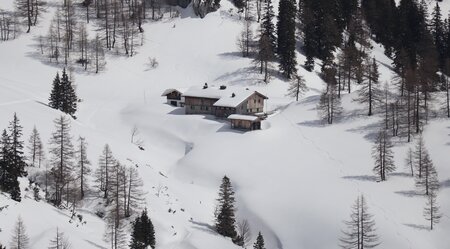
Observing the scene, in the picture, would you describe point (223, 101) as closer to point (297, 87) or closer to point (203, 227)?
point (297, 87)

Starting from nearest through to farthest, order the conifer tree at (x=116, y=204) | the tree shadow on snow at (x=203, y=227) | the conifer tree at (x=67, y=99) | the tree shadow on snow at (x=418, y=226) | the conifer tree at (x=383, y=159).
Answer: the conifer tree at (x=116, y=204), the tree shadow on snow at (x=418, y=226), the tree shadow on snow at (x=203, y=227), the conifer tree at (x=383, y=159), the conifer tree at (x=67, y=99)

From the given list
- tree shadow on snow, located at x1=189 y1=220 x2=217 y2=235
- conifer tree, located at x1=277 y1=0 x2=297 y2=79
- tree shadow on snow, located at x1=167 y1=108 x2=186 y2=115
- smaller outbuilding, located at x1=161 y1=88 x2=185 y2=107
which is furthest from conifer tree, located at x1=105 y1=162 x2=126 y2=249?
conifer tree, located at x1=277 y1=0 x2=297 y2=79

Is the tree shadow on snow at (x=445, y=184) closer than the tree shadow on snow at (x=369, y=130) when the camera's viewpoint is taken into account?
Yes

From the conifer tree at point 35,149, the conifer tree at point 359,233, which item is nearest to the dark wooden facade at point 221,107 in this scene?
the conifer tree at point 35,149

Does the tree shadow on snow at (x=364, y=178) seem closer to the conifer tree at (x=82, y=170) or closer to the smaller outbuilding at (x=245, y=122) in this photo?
the smaller outbuilding at (x=245, y=122)

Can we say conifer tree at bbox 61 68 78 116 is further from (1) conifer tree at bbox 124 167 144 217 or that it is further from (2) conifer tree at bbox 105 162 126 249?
(1) conifer tree at bbox 124 167 144 217

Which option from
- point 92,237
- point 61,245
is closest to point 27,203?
point 92,237

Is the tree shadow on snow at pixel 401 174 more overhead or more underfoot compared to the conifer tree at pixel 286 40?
more underfoot

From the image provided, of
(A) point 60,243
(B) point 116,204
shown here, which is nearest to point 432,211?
(B) point 116,204
